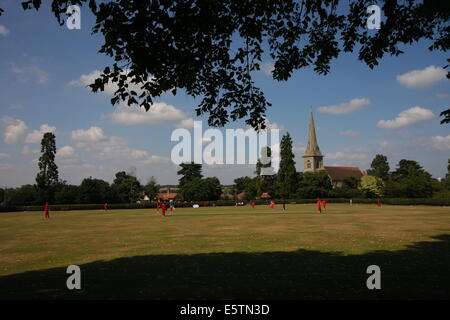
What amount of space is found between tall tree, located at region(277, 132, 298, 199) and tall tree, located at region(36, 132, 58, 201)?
189 feet

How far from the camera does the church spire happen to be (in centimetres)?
14212

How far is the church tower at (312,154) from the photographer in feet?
466

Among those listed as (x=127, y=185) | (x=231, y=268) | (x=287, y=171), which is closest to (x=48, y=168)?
(x=127, y=185)

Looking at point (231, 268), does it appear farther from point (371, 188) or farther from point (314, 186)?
point (371, 188)

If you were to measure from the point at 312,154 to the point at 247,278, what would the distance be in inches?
5369

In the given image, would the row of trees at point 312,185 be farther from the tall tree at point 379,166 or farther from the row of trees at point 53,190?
the tall tree at point 379,166

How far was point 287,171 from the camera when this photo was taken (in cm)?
9619

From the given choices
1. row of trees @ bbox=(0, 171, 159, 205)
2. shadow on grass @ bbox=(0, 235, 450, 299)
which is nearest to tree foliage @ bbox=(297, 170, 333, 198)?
row of trees @ bbox=(0, 171, 159, 205)

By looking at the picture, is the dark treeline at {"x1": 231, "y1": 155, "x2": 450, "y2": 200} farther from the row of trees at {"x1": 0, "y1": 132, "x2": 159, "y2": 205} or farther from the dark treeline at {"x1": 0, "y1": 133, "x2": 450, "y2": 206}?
the row of trees at {"x1": 0, "y1": 132, "x2": 159, "y2": 205}

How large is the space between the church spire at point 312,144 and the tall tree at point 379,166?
30490 mm

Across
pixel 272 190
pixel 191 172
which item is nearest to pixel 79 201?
pixel 191 172

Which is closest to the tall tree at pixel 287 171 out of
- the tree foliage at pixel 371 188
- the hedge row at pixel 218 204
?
the hedge row at pixel 218 204

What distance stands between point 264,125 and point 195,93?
2.48m
